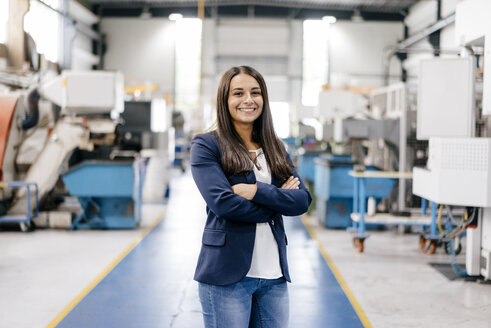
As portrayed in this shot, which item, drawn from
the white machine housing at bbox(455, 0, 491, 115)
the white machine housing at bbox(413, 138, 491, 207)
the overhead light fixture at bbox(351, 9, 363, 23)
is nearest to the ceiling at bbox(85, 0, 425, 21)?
the overhead light fixture at bbox(351, 9, 363, 23)

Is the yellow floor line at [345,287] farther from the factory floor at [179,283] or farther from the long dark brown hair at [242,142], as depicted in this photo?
the long dark brown hair at [242,142]

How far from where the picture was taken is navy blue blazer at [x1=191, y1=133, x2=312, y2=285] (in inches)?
67.6

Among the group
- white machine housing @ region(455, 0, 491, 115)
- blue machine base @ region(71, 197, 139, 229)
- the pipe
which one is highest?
white machine housing @ region(455, 0, 491, 115)

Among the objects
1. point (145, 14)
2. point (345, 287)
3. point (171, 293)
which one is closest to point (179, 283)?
point (171, 293)

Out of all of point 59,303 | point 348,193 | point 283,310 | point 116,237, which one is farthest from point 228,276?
point 348,193

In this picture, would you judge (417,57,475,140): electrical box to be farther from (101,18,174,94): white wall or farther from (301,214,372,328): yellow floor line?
(101,18,174,94): white wall

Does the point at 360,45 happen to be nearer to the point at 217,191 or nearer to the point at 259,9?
the point at 259,9

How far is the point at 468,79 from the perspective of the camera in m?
4.69

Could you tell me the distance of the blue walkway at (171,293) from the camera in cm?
357

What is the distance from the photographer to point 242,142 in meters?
1.88

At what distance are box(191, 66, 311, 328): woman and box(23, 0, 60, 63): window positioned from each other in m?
11.3

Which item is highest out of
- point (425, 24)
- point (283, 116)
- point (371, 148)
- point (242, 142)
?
point (425, 24)

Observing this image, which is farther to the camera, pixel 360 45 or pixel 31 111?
pixel 360 45

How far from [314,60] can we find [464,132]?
14.7 m
